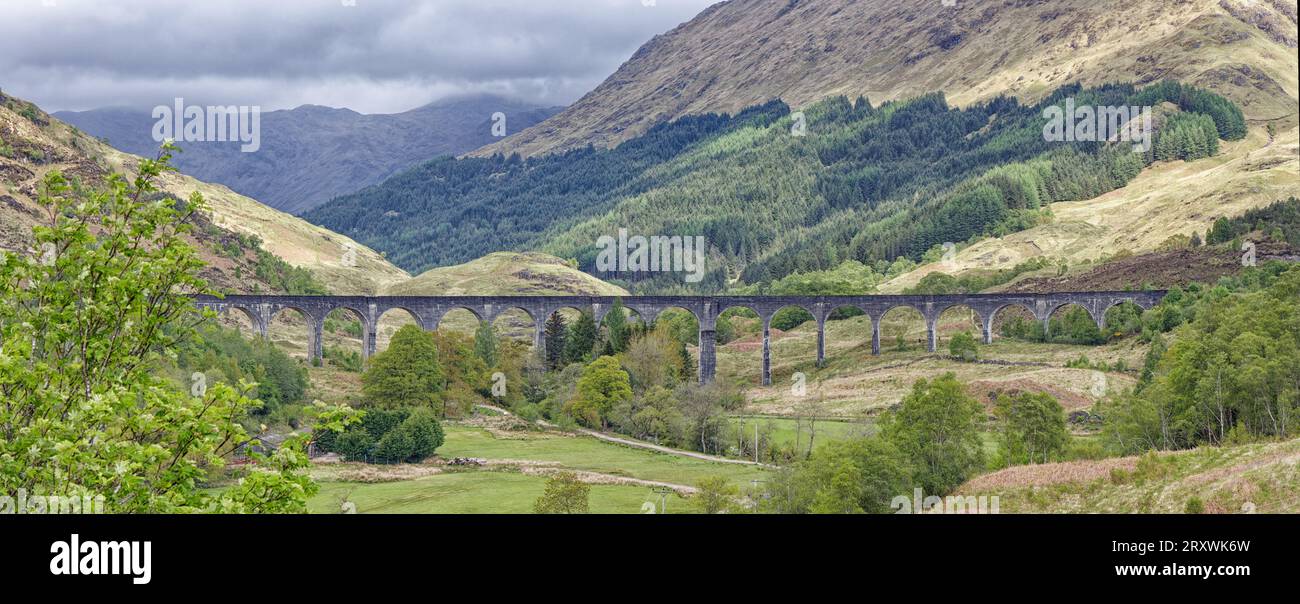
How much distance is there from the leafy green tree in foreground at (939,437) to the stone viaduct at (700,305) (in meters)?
75.2

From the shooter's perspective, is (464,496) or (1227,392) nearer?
(1227,392)

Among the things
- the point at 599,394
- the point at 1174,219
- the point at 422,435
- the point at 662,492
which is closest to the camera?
the point at 662,492

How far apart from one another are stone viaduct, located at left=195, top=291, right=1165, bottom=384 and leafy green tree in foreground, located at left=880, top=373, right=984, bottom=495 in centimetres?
7525

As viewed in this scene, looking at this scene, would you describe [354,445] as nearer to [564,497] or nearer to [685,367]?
[564,497]

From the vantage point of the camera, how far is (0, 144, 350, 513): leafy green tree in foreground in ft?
40.0

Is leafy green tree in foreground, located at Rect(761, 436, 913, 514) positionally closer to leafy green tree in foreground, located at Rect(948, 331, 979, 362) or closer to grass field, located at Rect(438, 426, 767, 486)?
grass field, located at Rect(438, 426, 767, 486)

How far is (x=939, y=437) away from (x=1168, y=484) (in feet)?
63.1

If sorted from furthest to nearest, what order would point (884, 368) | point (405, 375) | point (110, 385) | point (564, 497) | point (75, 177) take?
point (75, 177), point (884, 368), point (405, 375), point (564, 497), point (110, 385)

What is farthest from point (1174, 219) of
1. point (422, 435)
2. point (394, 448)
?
point (394, 448)

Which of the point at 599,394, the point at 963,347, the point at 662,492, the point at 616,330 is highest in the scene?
the point at 616,330

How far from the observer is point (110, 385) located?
13.1m

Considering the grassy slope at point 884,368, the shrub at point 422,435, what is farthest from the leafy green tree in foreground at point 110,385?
the grassy slope at point 884,368

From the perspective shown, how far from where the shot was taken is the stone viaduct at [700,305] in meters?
127
